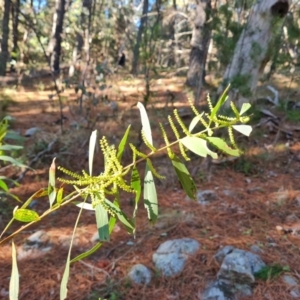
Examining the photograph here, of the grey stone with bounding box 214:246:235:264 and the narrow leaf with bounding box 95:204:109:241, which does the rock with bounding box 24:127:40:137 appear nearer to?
the grey stone with bounding box 214:246:235:264

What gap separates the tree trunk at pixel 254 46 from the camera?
4113 millimetres

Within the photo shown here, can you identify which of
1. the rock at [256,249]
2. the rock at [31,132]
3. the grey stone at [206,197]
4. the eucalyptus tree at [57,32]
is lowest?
the rock at [31,132]

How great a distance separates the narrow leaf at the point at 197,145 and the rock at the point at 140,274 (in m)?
1.95

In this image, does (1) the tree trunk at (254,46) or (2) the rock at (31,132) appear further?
(2) the rock at (31,132)

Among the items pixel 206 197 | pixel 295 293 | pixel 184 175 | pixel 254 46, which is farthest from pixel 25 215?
pixel 254 46

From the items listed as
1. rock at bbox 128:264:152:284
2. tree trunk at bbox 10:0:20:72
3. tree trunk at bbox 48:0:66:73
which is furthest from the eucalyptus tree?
rock at bbox 128:264:152:284

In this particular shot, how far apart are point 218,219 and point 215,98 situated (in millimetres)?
2036

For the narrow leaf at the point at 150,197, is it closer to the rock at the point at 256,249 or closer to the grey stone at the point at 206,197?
the rock at the point at 256,249

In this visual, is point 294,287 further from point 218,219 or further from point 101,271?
point 101,271

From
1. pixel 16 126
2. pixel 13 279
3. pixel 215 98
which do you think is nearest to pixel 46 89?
pixel 16 126

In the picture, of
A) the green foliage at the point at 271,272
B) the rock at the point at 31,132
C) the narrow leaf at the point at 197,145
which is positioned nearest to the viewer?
the narrow leaf at the point at 197,145

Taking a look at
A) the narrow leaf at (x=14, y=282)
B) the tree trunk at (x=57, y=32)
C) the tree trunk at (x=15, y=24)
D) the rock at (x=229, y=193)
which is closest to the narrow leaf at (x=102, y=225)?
the narrow leaf at (x=14, y=282)

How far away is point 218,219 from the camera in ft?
9.76

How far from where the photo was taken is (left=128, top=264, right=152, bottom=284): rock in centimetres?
228
